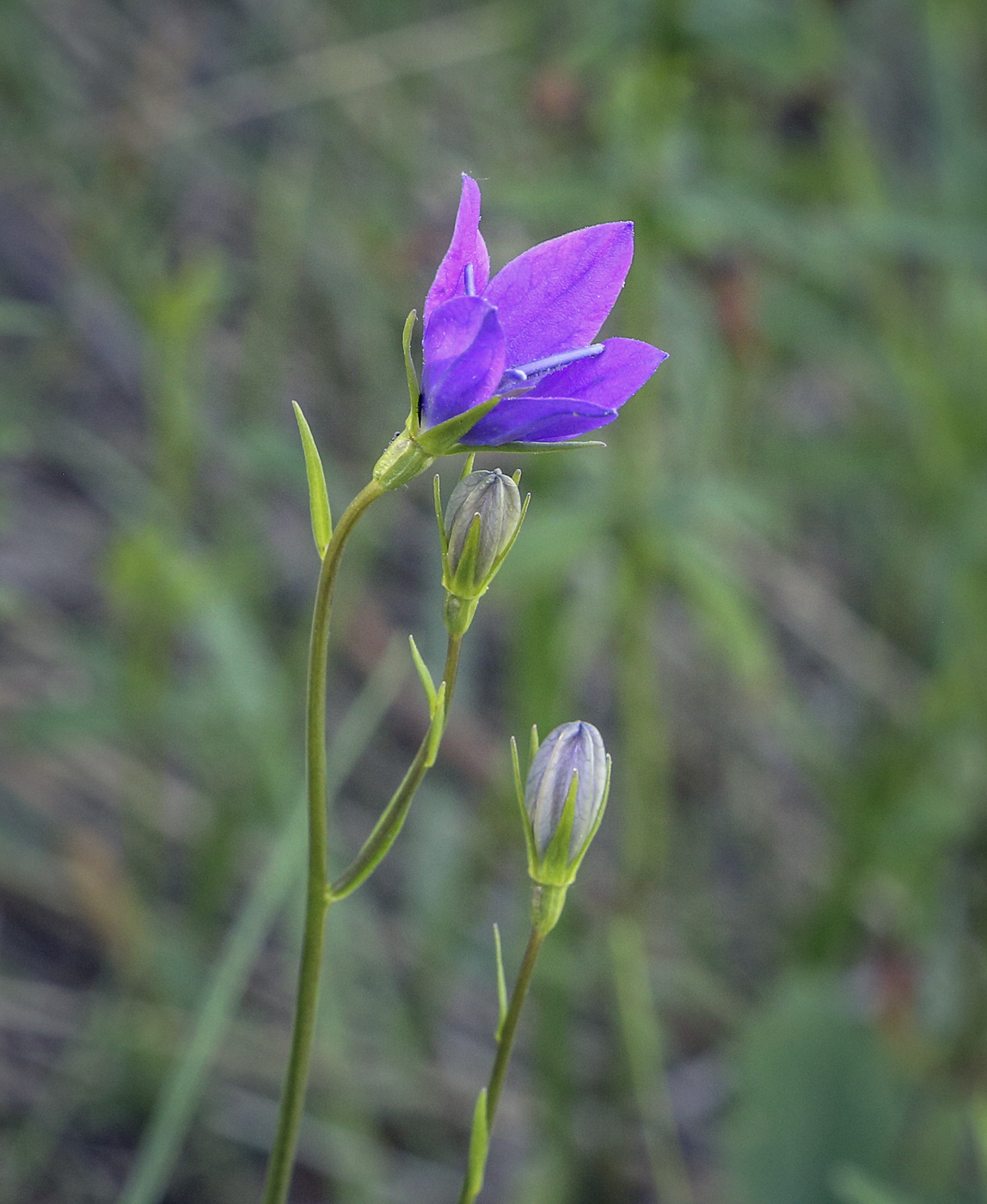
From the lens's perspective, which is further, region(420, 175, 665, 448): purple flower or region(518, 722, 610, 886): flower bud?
region(518, 722, 610, 886): flower bud

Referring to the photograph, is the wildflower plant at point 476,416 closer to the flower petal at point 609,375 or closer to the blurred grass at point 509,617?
the flower petal at point 609,375

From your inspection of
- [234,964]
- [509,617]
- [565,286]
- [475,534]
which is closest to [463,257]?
[565,286]

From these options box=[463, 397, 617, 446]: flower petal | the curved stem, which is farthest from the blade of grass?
box=[463, 397, 617, 446]: flower petal

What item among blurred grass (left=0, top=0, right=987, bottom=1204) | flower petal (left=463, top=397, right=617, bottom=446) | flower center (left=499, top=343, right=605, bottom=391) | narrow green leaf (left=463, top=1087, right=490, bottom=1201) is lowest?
narrow green leaf (left=463, top=1087, right=490, bottom=1201)

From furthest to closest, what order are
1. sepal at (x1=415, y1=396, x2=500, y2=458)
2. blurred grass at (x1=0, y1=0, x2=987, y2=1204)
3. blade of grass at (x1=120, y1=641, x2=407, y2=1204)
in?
blurred grass at (x1=0, y1=0, x2=987, y2=1204), blade of grass at (x1=120, y1=641, x2=407, y2=1204), sepal at (x1=415, y1=396, x2=500, y2=458)

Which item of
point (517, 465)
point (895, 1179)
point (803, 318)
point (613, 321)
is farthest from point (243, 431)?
point (895, 1179)

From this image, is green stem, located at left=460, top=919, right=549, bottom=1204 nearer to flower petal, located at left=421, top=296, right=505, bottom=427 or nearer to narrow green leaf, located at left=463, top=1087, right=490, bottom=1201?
narrow green leaf, located at left=463, top=1087, right=490, bottom=1201

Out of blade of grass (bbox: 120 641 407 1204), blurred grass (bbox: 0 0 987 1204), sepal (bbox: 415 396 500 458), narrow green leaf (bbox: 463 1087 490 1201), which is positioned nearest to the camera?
sepal (bbox: 415 396 500 458)

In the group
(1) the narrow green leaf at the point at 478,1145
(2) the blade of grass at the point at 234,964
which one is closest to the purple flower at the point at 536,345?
(1) the narrow green leaf at the point at 478,1145
